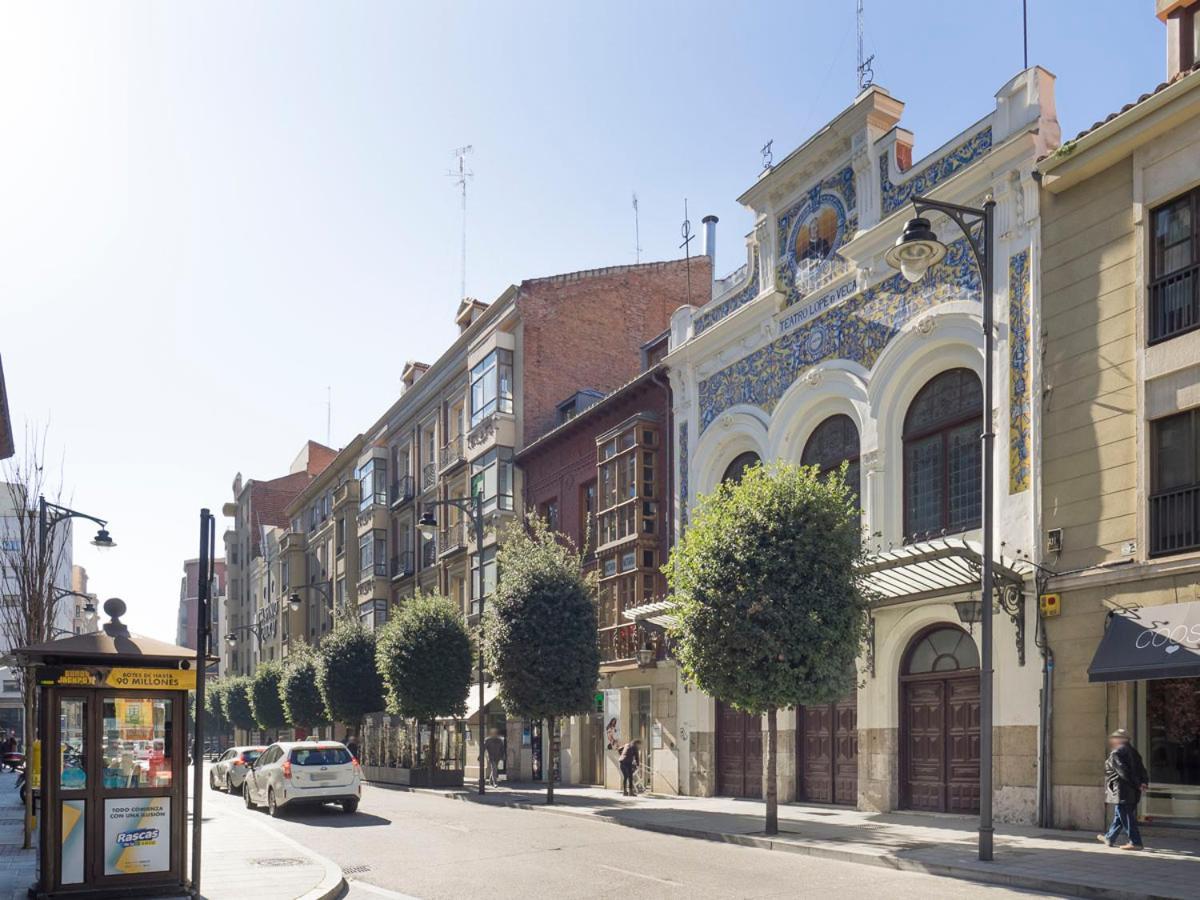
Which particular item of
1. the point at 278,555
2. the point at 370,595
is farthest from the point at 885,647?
the point at 278,555

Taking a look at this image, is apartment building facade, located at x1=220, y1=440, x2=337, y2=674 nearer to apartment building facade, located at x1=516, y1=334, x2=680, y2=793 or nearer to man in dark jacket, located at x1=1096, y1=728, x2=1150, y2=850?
apartment building facade, located at x1=516, y1=334, x2=680, y2=793

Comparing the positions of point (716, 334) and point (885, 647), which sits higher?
point (716, 334)

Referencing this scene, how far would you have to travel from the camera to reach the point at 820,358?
23531 mm

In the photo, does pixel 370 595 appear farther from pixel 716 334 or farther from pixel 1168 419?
pixel 1168 419

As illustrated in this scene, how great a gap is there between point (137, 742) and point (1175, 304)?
1373cm

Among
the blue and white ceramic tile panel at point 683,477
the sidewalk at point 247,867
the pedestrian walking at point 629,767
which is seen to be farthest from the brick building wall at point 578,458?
the sidewalk at point 247,867

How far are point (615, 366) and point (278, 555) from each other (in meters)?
42.3

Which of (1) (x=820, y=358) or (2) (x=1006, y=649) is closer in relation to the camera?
→ (2) (x=1006, y=649)

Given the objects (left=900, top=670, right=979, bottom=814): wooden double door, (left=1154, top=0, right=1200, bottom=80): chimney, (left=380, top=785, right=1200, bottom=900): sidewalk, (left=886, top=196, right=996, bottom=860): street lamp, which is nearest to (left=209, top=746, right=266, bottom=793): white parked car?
(left=380, top=785, right=1200, bottom=900): sidewalk

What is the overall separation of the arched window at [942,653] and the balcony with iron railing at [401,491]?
31.4 metres

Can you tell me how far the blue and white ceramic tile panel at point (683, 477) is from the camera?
28.1 meters

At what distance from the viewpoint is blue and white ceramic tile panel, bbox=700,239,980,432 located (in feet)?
66.6

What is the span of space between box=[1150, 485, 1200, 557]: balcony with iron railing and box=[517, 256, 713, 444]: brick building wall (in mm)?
24617

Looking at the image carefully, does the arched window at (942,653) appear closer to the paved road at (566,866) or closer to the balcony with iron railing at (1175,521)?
the balcony with iron railing at (1175,521)
